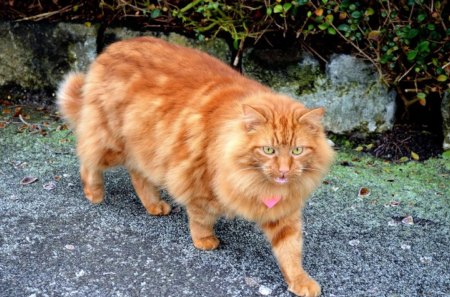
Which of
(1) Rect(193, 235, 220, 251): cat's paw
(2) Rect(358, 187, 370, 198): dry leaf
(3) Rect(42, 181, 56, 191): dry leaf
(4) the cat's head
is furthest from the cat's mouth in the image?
(3) Rect(42, 181, 56, 191): dry leaf

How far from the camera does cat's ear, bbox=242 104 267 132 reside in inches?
119

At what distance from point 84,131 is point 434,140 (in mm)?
2976

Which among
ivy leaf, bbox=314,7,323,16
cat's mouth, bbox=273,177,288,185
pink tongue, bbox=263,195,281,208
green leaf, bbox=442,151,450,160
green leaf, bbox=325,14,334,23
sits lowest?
green leaf, bbox=442,151,450,160

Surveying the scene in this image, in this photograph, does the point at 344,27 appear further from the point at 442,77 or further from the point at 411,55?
the point at 442,77

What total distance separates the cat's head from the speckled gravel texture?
2.25 ft

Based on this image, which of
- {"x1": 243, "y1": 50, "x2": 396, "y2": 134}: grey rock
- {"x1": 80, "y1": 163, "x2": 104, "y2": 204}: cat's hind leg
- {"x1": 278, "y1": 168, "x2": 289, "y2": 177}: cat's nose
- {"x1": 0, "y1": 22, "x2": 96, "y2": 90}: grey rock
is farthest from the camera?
{"x1": 0, "y1": 22, "x2": 96, "y2": 90}: grey rock

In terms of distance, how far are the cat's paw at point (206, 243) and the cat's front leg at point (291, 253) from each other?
16.2 inches

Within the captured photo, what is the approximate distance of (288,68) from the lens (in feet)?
17.6

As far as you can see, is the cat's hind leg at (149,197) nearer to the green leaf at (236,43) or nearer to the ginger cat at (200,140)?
the ginger cat at (200,140)

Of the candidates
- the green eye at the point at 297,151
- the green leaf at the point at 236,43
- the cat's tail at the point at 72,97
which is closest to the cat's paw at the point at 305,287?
the green eye at the point at 297,151

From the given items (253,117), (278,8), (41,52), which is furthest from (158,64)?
(41,52)

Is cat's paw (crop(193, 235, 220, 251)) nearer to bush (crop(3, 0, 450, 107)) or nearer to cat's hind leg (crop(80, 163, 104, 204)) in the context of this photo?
cat's hind leg (crop(80, 163, 104, 204))

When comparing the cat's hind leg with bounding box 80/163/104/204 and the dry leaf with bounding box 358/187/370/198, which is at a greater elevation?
the dry leaf with bounding box 358/187/370/198

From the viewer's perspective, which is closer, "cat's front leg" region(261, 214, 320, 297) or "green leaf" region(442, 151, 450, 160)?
"cat's front leg" region(261, 214, 320, 297)
